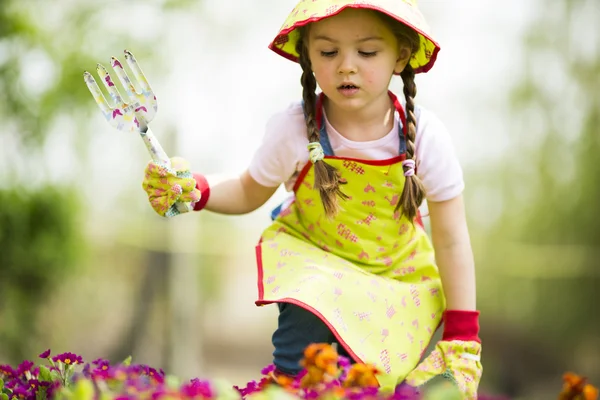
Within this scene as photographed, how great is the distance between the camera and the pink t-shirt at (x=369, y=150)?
219 cm

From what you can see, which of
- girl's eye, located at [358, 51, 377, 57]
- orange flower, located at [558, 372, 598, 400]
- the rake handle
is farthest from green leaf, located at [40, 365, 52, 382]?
orange flower, located at [558, 372, 598, 400]

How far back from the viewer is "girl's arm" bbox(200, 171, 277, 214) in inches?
90.1

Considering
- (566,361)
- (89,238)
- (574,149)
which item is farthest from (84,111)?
(566,361)

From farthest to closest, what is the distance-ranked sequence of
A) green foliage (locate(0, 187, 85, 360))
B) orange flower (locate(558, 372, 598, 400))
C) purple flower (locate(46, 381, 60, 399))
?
green foliage (locate(0, 187, 85, 360)) → purple flower (locate(46, 381, 60, 399)) → orange flower (locate(558, 372, 598, 400))

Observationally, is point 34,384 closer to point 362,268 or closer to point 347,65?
point 362,268

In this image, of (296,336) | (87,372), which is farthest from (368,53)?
(87,372)

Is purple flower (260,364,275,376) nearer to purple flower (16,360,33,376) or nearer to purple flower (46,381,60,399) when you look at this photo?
purple flower (46,381,60,399)

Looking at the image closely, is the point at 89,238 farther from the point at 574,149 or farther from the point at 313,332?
the point at 313,332

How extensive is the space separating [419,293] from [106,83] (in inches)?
39.4

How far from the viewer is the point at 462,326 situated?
2.17m

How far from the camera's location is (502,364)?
642 cm

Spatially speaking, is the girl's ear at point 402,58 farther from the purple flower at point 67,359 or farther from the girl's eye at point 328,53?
the purple flower at point 67,359

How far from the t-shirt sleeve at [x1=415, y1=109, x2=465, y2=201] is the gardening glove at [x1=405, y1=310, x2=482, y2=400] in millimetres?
329

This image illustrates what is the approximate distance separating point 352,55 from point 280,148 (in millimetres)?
350
